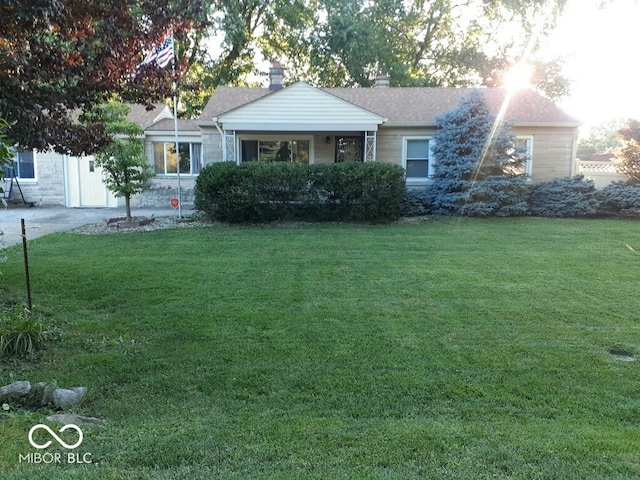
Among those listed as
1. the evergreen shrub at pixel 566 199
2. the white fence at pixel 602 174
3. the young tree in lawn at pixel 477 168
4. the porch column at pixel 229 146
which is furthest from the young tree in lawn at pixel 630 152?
the porch column at pixel 229 146

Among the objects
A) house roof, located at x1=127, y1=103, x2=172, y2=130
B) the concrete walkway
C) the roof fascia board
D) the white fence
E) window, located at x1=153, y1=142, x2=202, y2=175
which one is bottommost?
the concrete walkway

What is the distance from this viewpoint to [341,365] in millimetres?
4125

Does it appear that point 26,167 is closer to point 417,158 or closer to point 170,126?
point 170,126

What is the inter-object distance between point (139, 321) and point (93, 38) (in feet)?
10.2

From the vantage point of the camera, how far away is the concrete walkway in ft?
39.1

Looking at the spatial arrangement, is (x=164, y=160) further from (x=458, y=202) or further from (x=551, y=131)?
(x=551, y=131)

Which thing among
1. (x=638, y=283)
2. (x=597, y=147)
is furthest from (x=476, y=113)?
(x=597, y=147)

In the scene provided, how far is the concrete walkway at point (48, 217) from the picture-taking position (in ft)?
39.1

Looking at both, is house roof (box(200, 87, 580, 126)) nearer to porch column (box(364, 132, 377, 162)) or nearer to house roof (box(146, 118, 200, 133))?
porch column (box(364, 132, 377, 162))

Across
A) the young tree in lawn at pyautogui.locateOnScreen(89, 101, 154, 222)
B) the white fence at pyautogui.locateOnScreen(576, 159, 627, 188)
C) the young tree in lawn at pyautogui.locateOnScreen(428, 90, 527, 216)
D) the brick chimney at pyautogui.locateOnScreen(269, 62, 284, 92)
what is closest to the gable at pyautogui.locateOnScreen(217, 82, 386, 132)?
the young tree in lawn at pyautogui.locateOnScreen(428, 90, 527, 216)

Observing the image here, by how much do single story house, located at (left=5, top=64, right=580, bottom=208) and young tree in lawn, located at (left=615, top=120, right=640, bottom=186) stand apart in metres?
1.66

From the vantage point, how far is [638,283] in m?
6.91

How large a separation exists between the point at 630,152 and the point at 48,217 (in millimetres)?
18565

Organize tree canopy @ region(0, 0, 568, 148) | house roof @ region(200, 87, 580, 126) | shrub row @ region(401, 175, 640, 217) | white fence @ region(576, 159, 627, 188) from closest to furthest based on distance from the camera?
1. shrub row @ region(401, 175, 640, 217)
2. house roof @ region(200, 87, 580, 126)
3. white fence @ region(576, 159, 627, 188)
4. tree canopy @ region(0, 0, 568, 148)
